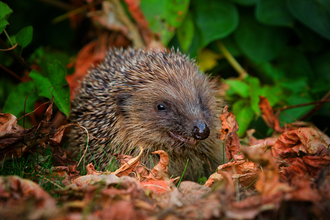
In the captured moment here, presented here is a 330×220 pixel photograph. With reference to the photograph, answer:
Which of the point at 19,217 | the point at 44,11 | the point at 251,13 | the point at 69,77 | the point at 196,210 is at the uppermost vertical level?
the point at 251,13

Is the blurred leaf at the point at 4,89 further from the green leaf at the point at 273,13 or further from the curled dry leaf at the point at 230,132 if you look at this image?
the green leaf at the point at 273,13

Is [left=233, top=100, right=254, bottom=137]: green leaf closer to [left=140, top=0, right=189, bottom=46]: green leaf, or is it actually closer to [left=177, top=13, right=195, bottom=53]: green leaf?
[left=177, top=13, right=195, bottom=53]: green leaf

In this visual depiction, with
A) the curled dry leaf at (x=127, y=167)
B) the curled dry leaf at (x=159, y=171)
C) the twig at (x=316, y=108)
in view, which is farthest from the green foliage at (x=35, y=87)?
the twig at (x=316, y=108)

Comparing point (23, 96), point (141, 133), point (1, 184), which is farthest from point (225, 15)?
point (1, 184)

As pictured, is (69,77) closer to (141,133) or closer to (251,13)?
(141,133)

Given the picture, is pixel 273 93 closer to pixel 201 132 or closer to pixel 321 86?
pixel 321 86

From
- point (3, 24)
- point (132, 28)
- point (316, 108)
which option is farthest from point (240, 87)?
point (3, 24)

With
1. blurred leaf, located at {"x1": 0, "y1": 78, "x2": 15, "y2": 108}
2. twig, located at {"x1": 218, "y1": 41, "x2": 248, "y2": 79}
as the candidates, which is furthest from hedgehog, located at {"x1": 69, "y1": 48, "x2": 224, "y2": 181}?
blurred leaf, located at {"x1": 0, "y1": 78, "x2": 15, "y2": 108}

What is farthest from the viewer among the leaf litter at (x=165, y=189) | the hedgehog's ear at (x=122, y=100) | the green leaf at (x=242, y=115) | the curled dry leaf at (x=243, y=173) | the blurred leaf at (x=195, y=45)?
the blurred leaf at (x=195, y=45)
